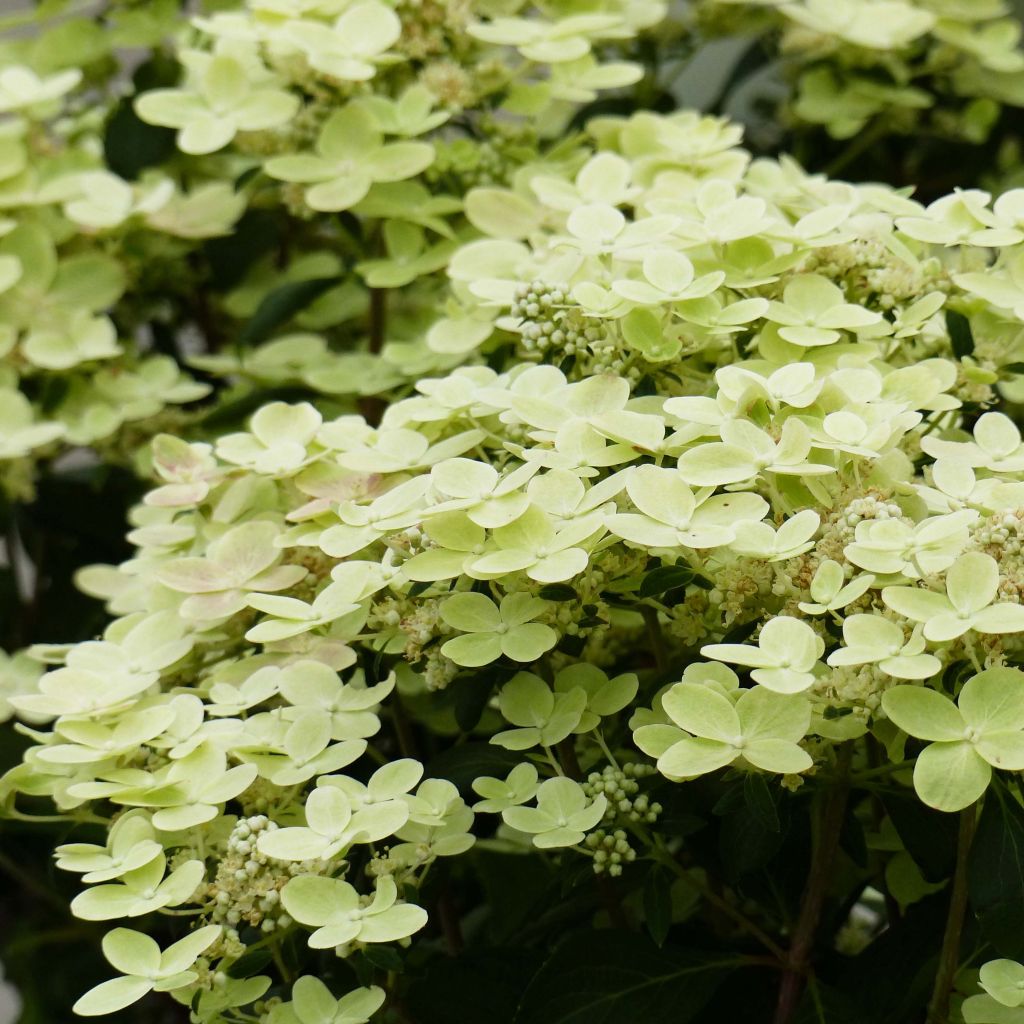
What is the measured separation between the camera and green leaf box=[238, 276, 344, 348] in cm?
104

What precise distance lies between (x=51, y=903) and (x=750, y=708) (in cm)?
81

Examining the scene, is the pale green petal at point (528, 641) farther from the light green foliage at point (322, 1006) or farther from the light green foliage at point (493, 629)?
the light green foliage at point (322, 1006)

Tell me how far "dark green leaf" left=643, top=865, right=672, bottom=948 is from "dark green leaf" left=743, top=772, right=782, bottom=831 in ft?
0.28

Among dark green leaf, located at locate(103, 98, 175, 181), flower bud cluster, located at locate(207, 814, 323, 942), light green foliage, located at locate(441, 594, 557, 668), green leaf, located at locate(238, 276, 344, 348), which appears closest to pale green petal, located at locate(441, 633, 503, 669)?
light green foliage, located at locate(441, 594, 557, 668)

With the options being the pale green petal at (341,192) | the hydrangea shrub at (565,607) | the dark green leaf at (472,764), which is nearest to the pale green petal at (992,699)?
the hydrangea shrub at (565,607)

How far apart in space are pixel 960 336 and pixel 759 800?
0.30 metres

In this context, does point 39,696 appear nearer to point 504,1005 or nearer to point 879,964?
point 504,1005

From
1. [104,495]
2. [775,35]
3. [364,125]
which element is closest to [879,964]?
[364,125]

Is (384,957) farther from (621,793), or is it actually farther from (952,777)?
(952,777)

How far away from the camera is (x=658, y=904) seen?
628 mm

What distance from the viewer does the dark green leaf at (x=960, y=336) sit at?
0.73 metres

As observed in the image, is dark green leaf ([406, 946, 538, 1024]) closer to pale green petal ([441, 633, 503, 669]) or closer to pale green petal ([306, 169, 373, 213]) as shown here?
pale green petal ([441, 633, 503, 669])

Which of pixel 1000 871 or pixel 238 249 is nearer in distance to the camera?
pixel 1000 871

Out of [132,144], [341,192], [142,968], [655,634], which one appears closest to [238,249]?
[132,144]
